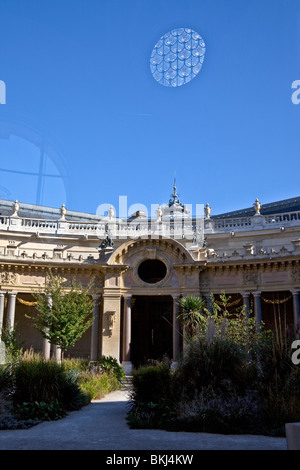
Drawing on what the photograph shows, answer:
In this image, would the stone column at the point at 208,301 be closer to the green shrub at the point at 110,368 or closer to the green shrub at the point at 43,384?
the green shrub at the point at 110,368

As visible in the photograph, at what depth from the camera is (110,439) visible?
10.1 metres

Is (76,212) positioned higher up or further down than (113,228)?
higher up

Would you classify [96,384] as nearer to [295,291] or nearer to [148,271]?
[148,271]

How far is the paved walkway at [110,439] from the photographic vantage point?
923 cm

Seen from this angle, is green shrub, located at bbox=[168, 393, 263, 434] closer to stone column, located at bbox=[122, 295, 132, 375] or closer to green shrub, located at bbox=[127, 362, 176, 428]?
green shrub, located at bbox=[127, 362, 176, 428]

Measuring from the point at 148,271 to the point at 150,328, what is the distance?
4051 mm

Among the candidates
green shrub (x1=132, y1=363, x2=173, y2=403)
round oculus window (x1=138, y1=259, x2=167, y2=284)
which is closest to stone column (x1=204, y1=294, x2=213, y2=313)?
round oculus window (x1=138, y1=259, x2=167, y2=284)

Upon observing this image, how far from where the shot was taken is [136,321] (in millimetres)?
32250

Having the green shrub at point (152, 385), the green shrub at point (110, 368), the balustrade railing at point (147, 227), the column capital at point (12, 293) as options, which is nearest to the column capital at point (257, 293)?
the balustrade railing at point (147, 227)

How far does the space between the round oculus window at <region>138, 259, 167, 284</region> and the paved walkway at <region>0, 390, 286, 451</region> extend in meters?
18.4
